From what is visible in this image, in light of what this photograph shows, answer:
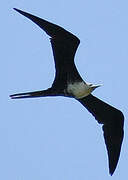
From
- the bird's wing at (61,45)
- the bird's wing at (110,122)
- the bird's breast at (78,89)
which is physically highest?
the bird's wing at (61,45)

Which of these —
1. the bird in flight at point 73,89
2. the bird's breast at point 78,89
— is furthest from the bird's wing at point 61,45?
the bird's breast at point 78,89

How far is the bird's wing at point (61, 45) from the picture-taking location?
42.7 feet

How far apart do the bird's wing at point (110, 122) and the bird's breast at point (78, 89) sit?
2.98 ft

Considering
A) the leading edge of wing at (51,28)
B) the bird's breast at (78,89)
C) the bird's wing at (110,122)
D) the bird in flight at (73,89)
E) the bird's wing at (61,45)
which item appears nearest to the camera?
the leading edge of wing at (51,28)

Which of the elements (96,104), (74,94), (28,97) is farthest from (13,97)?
(96,104)

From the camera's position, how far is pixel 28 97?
13.6 metres

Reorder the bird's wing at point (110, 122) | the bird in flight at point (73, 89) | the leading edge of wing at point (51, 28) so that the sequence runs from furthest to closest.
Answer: the bird's wing at point (110, 122)
the bird in flight at point (73, 89)
the leading edge of wing at point (51, 28)

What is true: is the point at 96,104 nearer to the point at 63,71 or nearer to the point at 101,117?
the point at 101,117

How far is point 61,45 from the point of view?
13.4 m

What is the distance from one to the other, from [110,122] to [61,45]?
2.35 meters

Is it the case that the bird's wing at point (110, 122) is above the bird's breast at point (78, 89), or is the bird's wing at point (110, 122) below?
below

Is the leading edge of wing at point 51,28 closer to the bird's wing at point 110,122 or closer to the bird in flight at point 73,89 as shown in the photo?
the bird in flight at point 73,89

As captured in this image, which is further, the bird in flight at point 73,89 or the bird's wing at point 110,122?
the bird's wing at point 110,122

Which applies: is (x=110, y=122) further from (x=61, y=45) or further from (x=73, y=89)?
(x=61, y=45)
